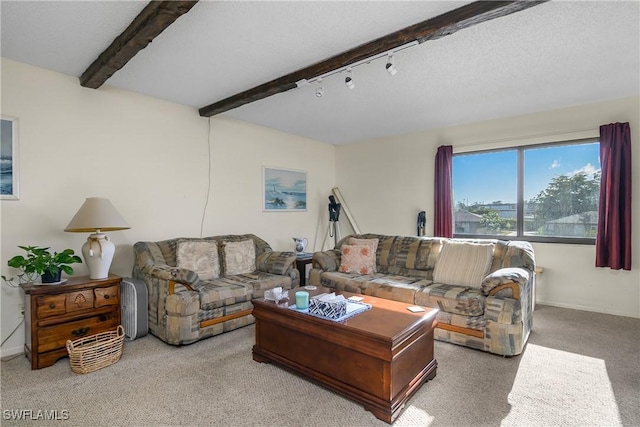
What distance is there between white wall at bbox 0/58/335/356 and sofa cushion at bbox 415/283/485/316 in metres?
2.65

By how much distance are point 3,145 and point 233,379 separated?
271 cm

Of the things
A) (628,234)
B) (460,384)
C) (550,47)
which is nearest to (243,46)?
(550,47)

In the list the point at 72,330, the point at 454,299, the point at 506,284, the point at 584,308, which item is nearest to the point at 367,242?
the point at 454,299

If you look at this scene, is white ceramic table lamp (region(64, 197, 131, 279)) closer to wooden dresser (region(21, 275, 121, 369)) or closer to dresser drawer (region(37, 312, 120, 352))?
wooden dresser (region(21, 275, 121, 369))

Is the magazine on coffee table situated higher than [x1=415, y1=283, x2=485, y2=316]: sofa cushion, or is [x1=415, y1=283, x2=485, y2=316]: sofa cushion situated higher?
the magazine on coffee table

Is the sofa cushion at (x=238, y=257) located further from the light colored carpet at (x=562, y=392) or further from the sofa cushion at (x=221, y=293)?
the light colored carpet at (x=562, y=392)

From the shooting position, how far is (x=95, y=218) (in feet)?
9.15

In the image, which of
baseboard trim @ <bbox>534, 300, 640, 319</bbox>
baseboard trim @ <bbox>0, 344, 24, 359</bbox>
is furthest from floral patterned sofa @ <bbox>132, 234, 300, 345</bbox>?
baseboard trim @ <bbox>534, 300, 640, 319</bbox>

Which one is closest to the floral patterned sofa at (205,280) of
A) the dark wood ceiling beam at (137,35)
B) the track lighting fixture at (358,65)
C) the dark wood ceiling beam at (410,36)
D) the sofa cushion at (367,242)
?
the sofa cushion at (367,242)

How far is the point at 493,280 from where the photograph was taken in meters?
2.78

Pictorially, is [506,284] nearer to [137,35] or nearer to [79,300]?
[137,35]

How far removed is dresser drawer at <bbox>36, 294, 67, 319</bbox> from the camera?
8.22 ft

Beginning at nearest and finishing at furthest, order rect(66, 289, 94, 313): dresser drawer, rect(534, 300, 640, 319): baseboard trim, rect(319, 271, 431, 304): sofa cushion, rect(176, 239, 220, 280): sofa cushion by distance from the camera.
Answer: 1. rect(66, 289, 94, 313): dresser drawer
2. rect(319, 271, 431, 304): sofa cushion
3. rect(176, 239, 220, 280): sofa cushion
4. rect(534, 300, 640, 319): baseboard trim

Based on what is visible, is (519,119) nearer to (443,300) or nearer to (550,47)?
(550,47)
